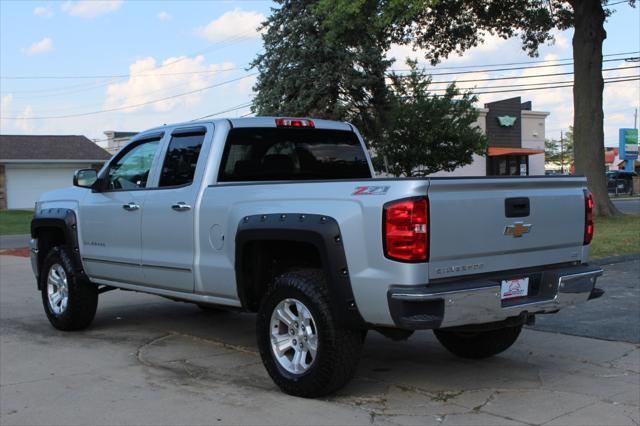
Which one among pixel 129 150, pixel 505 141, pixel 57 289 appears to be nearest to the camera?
pixel 129 150

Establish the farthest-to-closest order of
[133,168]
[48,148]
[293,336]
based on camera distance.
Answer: [48,148], [133,168], [293,336]

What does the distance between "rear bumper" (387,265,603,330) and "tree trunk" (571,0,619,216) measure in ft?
52.6

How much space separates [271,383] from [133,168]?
272 cm

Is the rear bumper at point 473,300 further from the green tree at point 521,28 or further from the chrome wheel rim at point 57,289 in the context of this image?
the green tree at point 521,28

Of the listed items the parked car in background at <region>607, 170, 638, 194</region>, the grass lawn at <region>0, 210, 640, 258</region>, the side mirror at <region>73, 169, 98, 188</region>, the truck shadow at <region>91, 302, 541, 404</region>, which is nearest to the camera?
the truck shadow at <region>91, 302, 541, 404</region>

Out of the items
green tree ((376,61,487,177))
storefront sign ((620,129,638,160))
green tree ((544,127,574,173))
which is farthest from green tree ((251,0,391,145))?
green tree ((544,127,574,173))

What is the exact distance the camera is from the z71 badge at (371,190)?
170 inches

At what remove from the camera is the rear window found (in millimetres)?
6014

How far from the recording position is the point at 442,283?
4348 millimetres

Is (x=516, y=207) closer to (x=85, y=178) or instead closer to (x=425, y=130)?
(x=85, y=178)

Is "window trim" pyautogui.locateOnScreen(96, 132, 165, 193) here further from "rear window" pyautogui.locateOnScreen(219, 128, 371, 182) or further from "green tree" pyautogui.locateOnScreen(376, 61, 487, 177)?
"green tree" pyautogui.locateOnScreen(376, 61, 487, 177)

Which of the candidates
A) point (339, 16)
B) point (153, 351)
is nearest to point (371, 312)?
point (153, 351)

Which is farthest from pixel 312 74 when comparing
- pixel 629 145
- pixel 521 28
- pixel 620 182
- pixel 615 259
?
pixel 629 145

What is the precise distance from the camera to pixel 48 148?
151 feet
